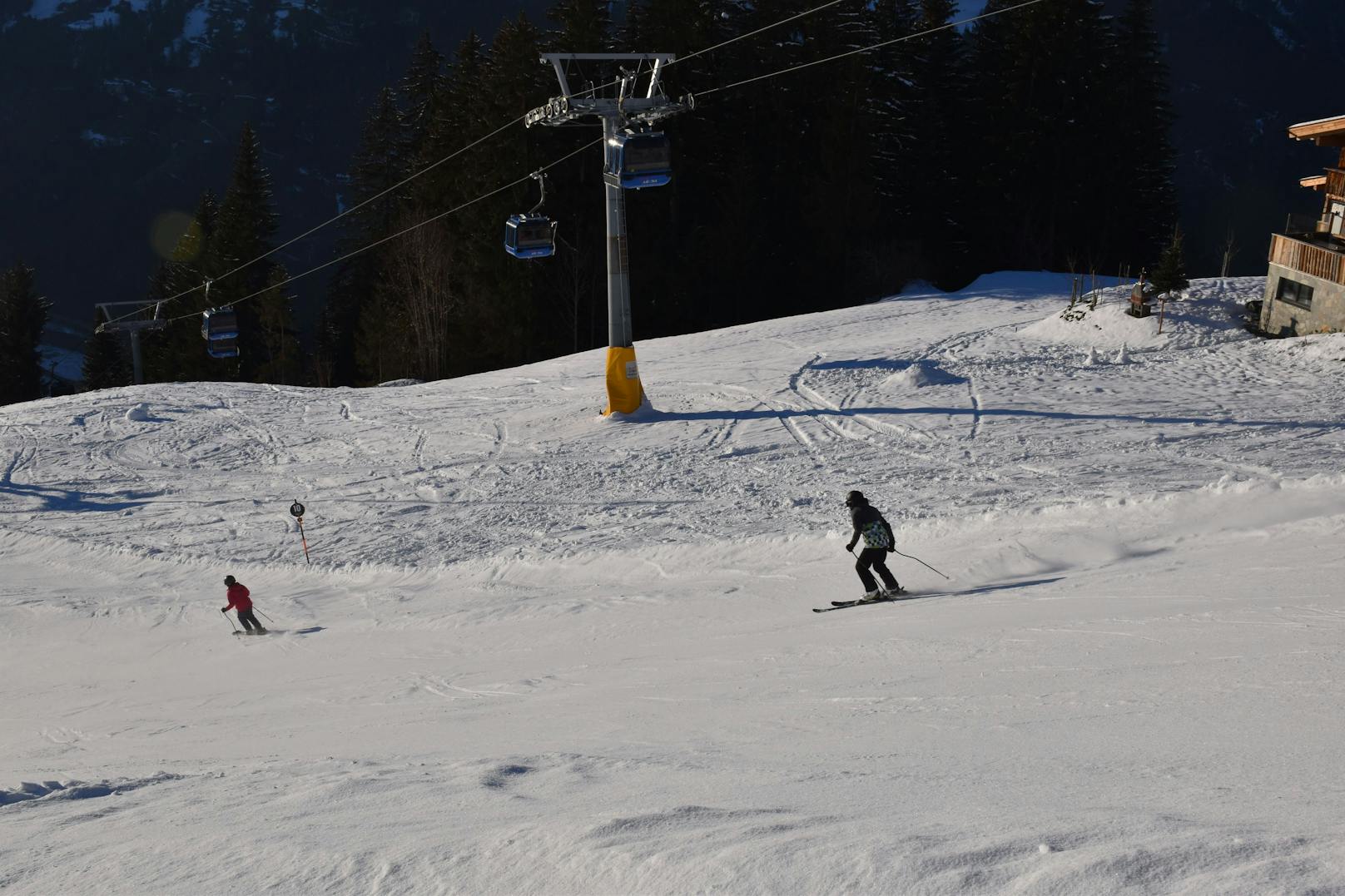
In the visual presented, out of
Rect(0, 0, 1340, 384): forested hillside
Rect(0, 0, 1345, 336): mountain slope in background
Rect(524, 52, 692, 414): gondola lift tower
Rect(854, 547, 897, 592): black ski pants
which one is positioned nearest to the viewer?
Rect(854, 547, 897, 592): black ski pants

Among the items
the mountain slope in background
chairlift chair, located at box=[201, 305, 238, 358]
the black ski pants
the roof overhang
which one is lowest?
the black ski pants

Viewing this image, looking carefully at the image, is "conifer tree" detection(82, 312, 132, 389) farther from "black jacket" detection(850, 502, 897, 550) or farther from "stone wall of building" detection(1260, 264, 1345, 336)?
"black jacket" detection(850, 502, 897, 550)

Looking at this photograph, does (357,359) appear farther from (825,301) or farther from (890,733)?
(890,733)

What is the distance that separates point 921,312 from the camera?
106 ft

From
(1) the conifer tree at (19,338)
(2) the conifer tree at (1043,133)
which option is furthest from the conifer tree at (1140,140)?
(1) the conifer tree at (19,338)

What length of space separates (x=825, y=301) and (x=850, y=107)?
746cm

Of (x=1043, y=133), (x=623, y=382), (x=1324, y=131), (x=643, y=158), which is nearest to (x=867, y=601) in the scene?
(x=643, y=158)

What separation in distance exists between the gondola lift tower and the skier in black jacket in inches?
376

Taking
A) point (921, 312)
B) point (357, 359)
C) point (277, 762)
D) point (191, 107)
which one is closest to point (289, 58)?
point (191, 107)

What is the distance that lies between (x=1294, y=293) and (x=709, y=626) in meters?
19.8

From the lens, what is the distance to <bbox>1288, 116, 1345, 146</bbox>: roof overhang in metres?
27.1

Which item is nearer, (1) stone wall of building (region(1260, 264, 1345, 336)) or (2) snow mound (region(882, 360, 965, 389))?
(2) snow mound (region(882, 360, 965, 389))

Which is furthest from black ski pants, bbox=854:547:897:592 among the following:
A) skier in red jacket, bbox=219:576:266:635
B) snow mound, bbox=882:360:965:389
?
snow mound, bbox=882:360:965:389

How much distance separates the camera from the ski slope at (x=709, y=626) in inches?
207
